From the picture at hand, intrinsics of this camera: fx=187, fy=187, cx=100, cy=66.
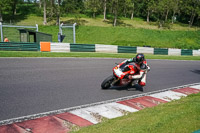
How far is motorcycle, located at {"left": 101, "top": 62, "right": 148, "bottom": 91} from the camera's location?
24.1 ft

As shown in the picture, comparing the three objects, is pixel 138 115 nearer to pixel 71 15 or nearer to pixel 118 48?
pixel 118 48

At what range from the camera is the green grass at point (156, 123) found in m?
4.00

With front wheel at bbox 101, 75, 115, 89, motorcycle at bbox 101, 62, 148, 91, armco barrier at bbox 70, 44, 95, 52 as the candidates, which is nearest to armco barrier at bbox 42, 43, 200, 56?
armco barrier at bbox 70, 44, 95, 52

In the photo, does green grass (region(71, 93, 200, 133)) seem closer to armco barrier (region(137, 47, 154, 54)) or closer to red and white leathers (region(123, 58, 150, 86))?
red and white leathers (region(123, 58, 150, 86))

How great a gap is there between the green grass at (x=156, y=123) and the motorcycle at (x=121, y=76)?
90.0 inches

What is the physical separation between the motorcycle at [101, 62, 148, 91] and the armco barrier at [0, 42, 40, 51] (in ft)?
41.1

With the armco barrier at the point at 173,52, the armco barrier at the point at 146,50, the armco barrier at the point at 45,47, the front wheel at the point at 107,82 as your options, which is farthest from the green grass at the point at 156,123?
the armco barrier at the point at 173,52

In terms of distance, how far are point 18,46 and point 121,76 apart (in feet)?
43.8

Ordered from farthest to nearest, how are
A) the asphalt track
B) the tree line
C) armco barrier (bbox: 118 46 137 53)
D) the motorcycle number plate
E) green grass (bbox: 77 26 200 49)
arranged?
1. the tree line
2. green grass (bbox: 77 26 200 49)
3. armco barrier (bbox: 118 46 137 53)
4. the motorcycle number plate
5. the asphalt track

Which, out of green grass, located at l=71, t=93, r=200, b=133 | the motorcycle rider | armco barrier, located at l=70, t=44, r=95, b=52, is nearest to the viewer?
green grass, located at l=71, t=93, r=200, b=133

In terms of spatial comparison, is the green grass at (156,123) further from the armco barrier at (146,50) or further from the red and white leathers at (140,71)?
the armco barrier at (146,50)

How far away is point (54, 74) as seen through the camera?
962 cm

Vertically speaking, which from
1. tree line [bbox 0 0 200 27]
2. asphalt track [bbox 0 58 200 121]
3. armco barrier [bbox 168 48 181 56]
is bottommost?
armco barrier [bbox 168 48 181 56]

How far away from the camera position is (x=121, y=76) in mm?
7281
